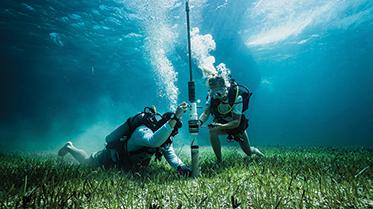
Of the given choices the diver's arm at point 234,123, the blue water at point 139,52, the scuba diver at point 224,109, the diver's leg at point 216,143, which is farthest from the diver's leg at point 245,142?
the blue water at point 139,52

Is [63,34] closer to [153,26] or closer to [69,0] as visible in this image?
[69,0]

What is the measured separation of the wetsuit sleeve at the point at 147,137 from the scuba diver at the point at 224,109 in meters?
1.51

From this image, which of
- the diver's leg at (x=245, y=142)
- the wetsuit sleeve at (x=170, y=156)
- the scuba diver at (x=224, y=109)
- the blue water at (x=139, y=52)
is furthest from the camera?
the blue water at (x=139, y=52)

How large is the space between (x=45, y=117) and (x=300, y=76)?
3061 inches

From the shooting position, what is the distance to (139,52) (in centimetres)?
3231

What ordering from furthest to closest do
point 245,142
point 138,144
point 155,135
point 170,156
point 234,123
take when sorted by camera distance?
point 245,142 < point 234,123 < point 170,156 < point 138,144 < point 155,135

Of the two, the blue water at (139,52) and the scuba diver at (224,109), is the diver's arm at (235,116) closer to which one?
the scuba diver at (224,109)

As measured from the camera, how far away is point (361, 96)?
90.6 meters

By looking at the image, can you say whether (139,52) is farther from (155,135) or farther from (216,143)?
(155,135)

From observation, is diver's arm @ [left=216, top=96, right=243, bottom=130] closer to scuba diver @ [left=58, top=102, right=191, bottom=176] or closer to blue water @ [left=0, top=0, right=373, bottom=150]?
scuba diver @ [left=58, top=102, right=191, bottom=176]

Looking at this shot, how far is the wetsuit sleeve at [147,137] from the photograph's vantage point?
4.70 m

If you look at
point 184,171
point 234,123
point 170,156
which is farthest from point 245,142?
point 184,171

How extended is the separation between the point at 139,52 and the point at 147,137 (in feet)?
94.0

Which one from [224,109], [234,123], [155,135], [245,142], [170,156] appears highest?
[224,109]
